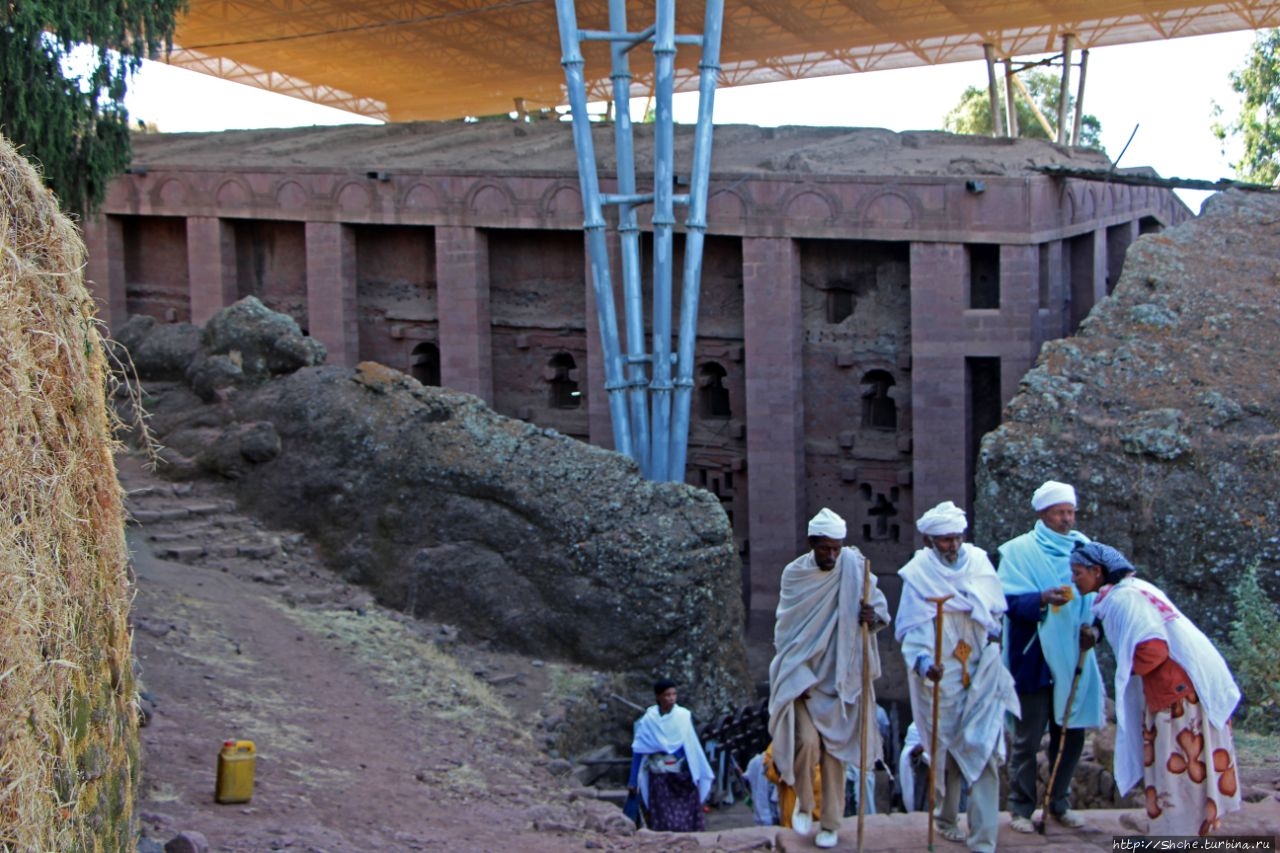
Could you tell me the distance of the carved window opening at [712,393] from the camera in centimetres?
1898

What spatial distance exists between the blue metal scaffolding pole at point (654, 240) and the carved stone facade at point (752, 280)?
97cm

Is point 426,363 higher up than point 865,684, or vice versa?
point 426,363

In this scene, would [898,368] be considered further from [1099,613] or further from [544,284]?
[1099,613]

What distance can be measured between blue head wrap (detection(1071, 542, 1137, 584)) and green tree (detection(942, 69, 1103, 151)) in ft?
109

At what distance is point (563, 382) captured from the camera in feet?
65.7

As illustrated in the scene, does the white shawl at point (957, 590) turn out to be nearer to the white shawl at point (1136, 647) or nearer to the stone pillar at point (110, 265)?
the white shawl at point (1136, 647)

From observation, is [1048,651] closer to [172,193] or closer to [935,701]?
[935,701]

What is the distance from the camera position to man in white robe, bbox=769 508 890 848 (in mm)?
6922

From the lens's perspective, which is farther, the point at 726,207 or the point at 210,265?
the point at 210,265

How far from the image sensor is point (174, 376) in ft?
49.5

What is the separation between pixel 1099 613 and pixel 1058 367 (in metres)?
7.30

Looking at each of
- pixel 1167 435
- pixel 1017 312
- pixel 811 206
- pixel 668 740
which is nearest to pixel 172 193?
pixel 811 206

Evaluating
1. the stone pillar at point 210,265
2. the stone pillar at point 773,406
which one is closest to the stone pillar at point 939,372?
the stone pillar at point 773,406

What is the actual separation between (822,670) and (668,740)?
2665 mm
